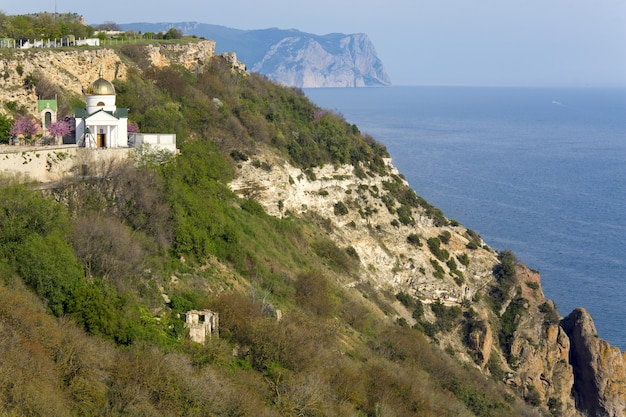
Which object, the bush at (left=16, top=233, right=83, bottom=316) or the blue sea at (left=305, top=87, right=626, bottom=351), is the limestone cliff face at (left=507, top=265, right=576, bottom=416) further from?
the bush at (left=16, top=233, right=83, bottom=316)

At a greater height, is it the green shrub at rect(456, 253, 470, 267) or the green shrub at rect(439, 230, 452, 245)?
the green shrub at rect(439, 230, 452, 245)

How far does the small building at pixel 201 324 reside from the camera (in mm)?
27094

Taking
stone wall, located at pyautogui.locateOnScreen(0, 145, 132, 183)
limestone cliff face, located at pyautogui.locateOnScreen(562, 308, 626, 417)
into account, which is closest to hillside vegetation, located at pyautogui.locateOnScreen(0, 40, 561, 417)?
stone wall, located at pyautogui.locateOnScreen(0, 145, 132, 183)

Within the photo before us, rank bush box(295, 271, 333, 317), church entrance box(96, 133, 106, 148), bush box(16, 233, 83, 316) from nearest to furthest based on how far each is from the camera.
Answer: bush box(16, 233, 83, 316), church entrance box(96, 133, 106, 148), bush box(295, 271, 333, 317)

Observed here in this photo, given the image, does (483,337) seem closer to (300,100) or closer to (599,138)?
(300,100)

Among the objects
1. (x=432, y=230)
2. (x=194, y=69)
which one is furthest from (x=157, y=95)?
(x=432, y=230)

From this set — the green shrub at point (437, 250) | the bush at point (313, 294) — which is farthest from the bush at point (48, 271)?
the green shrub at point (437, 250)

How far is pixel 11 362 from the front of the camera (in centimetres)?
1930

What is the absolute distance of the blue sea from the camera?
66375 mm

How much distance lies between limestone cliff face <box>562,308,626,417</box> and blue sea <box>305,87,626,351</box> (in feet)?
16.7

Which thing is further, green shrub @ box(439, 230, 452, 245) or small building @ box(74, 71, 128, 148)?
green shrub @ box(439, 230, 452, 245)

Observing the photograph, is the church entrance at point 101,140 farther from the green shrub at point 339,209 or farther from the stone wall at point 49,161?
the green shrub at point 339,209

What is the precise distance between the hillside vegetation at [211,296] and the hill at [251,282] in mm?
84

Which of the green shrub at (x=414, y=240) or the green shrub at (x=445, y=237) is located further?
the green shrub at (x=445, y=237)
